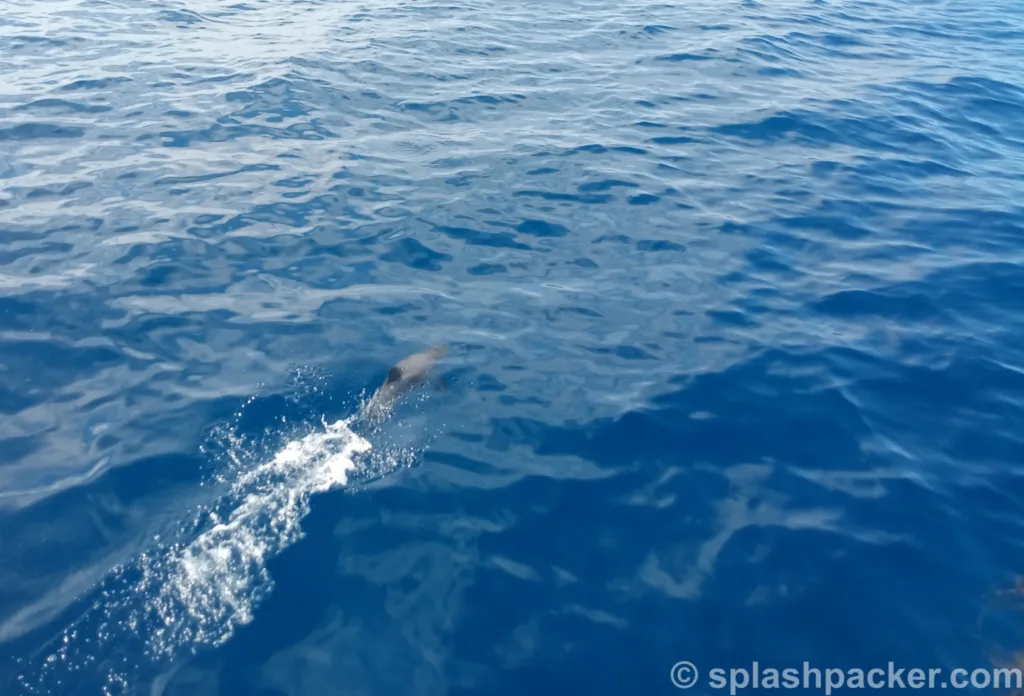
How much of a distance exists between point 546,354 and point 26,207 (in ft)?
36.3

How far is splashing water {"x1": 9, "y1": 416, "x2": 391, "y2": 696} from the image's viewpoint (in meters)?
7.35

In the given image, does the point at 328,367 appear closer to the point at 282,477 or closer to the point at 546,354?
the point at 282,477

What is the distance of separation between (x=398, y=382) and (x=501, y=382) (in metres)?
1.54

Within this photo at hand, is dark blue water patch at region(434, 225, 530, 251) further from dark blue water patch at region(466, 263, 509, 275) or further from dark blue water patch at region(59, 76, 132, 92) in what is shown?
dark blue water patch at region(59, 76, 132, 92)

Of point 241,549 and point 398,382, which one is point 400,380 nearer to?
point 398,382

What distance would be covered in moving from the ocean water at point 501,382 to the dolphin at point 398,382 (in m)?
0.25

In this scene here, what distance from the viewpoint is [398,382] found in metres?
10.7

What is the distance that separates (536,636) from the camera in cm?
780

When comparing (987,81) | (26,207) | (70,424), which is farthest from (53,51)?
(987,81)

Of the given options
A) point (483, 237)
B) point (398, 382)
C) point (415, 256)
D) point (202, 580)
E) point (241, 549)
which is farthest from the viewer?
point (483, 237)

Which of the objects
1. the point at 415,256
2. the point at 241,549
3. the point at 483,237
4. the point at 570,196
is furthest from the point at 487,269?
the point at 241,549

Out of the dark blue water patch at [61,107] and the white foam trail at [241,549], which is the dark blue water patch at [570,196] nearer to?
the white foam trail at [241,549]

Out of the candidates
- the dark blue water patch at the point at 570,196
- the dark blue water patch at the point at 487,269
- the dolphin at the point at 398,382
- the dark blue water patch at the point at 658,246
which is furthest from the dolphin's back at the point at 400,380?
the dark blue water patch at the point at 570,196

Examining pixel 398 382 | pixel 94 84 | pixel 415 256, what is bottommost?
pixel 398 382
